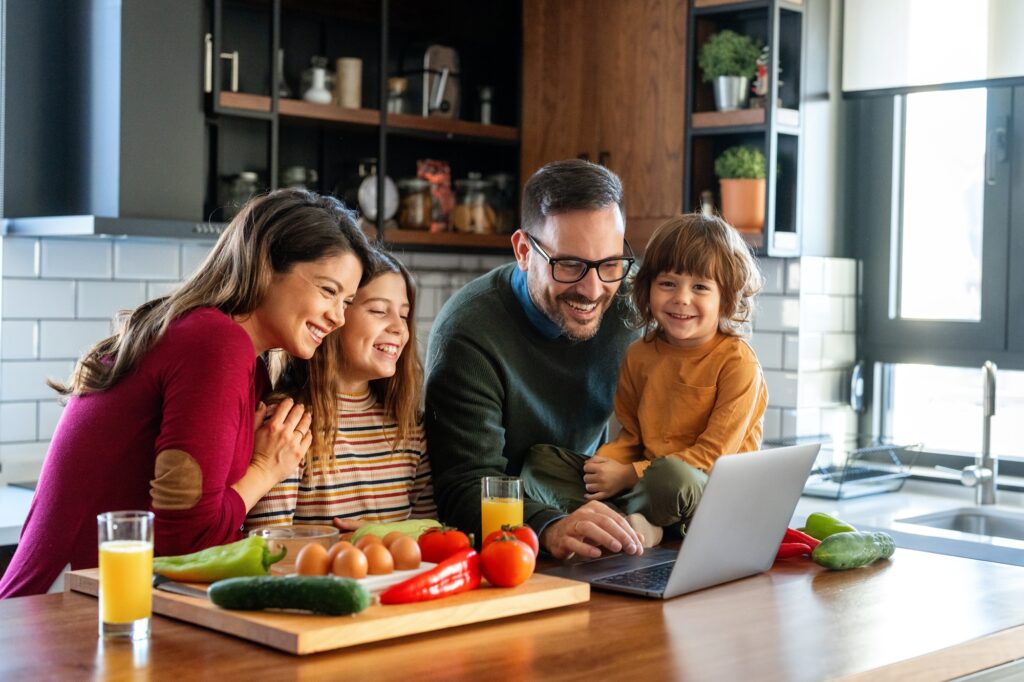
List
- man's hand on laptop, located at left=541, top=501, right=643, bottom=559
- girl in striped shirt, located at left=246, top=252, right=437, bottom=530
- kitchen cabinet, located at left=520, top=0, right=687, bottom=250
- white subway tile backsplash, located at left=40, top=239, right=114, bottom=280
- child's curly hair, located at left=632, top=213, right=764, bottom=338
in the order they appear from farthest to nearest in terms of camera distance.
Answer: kitchen cabinet, located at left=520, top=0, right=687, bottom=250 → white subway tile backsplash, located at left=40, top=239, right=114, bottom=280 → child's curly hair, located at left=632, top=213, right=764, bottom=338 → girl in striped shirt, located at left=246, top=252, right=437, bottom=530 → man's hand on laptop, located at left=541, top=501, right=643, bottom=559

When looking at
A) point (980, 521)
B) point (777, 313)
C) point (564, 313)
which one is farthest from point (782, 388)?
point (564, 313)

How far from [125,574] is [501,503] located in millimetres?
718

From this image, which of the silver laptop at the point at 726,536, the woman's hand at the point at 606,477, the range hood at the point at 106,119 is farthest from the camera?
the range hood at the point at 106,119

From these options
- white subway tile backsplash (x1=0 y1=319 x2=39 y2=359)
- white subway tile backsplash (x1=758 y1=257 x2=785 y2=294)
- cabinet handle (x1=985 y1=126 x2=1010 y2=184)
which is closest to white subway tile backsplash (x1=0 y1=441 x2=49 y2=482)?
white subway tile backsplash (x1=0 y1=319 x2=39 y2=359)

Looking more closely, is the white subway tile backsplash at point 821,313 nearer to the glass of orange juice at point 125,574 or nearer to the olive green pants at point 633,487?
the olive green pants at point 633,487

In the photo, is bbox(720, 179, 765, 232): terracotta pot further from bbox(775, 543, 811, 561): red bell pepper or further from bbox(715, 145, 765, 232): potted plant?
bbox(775, 543, 811, 561): red bell pepper

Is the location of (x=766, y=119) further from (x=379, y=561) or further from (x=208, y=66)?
(x=379, y=561)

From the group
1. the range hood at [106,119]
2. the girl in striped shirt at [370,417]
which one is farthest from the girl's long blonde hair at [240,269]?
the range hood at [106,119]

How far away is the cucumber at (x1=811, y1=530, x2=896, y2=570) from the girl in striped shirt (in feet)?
2.55

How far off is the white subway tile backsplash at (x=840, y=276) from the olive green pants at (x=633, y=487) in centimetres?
178

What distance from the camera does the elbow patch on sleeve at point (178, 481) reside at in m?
1.97

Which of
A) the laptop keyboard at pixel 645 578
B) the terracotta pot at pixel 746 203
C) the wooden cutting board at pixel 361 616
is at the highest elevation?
the terracotta pot at pixel 746 203

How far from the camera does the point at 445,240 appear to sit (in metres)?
4.35

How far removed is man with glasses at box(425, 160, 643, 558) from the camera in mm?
2506
